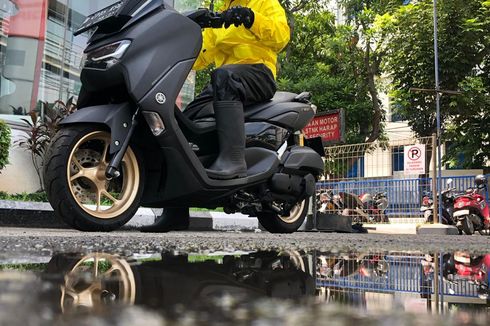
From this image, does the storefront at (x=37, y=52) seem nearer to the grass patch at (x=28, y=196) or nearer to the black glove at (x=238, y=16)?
the grass patch at (x=28, y=196)

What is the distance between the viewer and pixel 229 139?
3.30 metres

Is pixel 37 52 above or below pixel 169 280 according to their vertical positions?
above

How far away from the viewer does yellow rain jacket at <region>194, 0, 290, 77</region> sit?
353 cm

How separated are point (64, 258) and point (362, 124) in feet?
63.2

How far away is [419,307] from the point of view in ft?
3.00

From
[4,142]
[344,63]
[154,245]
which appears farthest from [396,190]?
[154,245]

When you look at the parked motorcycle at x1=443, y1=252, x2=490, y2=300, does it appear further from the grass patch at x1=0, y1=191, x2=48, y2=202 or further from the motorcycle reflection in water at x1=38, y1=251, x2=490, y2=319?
the grass patch at x1=0, y1=191, x2=48, y2=202

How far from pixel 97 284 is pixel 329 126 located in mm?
9006

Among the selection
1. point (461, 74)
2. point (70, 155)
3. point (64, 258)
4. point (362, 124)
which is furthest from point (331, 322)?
point (362, 124)

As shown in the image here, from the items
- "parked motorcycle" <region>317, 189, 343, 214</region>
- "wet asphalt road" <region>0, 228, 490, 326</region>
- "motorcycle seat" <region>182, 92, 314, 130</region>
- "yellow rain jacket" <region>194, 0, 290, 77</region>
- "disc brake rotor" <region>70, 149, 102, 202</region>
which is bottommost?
"wet asphalt road" <region>0, 228, 490, 326</region>

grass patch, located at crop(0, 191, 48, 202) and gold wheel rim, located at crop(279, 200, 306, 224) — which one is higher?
grass patch, located at crop(0, 191, 48, 202)

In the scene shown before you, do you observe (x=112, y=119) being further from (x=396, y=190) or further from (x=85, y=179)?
(x=396, y=190)

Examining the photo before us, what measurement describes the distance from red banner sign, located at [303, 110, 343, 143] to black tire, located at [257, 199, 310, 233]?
4.94m

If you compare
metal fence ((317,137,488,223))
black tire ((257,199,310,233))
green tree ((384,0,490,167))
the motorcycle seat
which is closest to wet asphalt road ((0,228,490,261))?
the motorcycle seat
